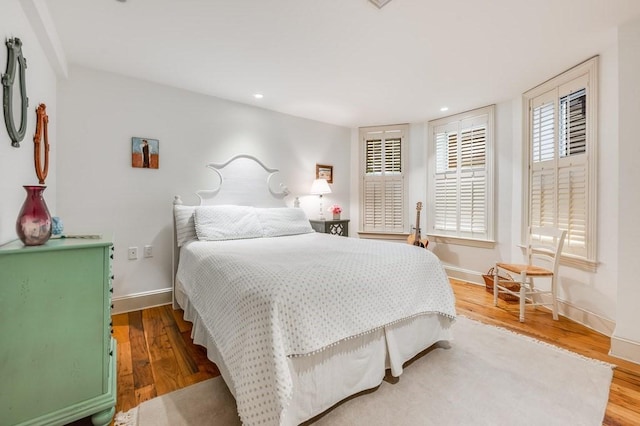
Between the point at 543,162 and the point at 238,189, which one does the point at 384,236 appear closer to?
the point at 543,162

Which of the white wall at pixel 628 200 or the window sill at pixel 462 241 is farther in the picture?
the window sill at pixel 462 241

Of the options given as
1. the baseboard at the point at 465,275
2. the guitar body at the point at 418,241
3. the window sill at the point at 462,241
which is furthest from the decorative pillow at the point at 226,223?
the baseboard at the point at 465,275

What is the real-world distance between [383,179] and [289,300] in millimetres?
3716

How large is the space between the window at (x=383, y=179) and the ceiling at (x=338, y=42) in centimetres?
131

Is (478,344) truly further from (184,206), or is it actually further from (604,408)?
(184,206)

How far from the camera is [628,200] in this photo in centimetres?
200

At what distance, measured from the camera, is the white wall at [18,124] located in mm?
1448

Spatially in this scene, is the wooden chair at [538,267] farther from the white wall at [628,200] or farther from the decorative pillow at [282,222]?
the decorative pillow at [282,222]

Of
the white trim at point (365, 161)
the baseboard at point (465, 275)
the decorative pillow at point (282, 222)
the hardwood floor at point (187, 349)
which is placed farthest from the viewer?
the white trim at point (365, 161)

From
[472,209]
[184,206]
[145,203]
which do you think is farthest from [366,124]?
[145,203]

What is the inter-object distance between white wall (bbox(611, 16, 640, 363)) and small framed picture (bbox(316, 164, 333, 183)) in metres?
3.14

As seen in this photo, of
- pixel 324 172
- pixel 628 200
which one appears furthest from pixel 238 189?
pixel 628 200

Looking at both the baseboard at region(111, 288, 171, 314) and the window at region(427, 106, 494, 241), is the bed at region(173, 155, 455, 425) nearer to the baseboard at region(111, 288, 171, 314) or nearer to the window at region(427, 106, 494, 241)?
the baseboard at region(111, 288, 171, 314)

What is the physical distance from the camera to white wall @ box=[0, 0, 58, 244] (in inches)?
57.0
